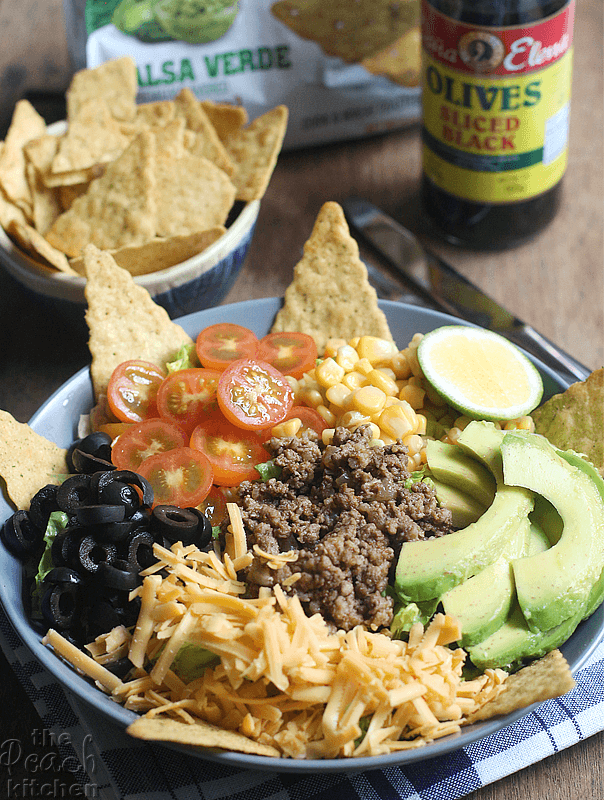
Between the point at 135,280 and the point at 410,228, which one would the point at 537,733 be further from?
the point at 410,228

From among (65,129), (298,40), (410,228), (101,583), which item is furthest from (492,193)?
(101,583)

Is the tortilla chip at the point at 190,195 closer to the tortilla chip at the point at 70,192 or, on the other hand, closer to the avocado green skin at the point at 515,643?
the tortilla chip at the point at 70,192

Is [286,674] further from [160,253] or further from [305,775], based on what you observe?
[160,253]

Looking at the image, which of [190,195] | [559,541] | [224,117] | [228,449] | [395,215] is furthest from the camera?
[395,215]

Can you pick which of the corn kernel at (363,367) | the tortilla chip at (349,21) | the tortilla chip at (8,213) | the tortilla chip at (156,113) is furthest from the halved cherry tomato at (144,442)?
the tortilla chip at (349,21)

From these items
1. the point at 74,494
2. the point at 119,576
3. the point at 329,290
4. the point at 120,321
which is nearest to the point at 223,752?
the point at 119,576

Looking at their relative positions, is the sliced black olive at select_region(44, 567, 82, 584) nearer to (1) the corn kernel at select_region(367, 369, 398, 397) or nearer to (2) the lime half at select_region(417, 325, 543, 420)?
(1) the corn kernel at select_region(367, 369, 398, 397)

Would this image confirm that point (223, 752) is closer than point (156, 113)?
Yes
